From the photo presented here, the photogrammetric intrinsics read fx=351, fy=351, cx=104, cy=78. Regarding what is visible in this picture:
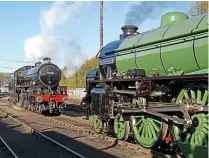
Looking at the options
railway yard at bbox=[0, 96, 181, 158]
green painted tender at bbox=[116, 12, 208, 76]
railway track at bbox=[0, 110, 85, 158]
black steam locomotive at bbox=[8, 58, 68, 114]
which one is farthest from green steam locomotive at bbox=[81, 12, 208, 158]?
black steam locomotive at bbox=[8, 58, 68, 114]

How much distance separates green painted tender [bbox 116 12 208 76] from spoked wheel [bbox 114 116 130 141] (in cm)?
160

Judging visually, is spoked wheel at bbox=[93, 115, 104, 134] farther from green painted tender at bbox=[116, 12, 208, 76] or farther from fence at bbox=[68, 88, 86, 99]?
fence at bbox=[68, 88, 86, 99]

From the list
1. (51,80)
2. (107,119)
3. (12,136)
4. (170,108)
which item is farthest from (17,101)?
(170,108)

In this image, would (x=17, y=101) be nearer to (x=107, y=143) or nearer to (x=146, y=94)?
(x=107, y=143)

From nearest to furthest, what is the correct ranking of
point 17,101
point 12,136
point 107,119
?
point 107,119
point 12,136
point 17,101

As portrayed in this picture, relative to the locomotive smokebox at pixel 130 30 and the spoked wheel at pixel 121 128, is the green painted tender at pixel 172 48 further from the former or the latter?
the spoked wheel at pixel 121 128

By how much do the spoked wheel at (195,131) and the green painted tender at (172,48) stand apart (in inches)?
18.2

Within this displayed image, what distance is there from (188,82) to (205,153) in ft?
5.06

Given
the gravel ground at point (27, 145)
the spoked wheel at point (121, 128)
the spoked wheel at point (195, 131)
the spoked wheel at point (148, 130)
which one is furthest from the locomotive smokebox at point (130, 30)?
the spoked wheel at point (195, 131)

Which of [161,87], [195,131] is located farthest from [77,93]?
[195,131]

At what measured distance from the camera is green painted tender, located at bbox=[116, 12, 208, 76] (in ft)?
24.1

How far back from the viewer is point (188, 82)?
7539 millimetres

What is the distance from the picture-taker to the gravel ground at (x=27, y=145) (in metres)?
9.28

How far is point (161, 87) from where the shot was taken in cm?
842
